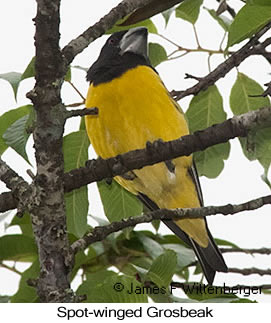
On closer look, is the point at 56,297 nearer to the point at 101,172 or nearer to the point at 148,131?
the point at 101,172

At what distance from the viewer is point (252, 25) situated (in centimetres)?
256

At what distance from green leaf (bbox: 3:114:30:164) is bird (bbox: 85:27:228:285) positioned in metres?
0.63

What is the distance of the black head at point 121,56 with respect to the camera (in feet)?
11.9

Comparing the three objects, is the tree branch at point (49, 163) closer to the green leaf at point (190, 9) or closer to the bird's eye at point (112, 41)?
the green leaf at point (190, 9)

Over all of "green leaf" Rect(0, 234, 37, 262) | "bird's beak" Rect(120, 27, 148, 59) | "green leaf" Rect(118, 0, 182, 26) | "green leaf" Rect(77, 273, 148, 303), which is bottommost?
"green leaf" Rect(77, 273, 148, 303)

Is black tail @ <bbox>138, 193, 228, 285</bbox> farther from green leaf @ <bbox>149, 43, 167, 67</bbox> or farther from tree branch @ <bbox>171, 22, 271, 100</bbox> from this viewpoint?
tree branch @ <bbox>171, 22, 271, 100</bbox>

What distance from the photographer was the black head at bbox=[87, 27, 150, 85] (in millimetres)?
3641

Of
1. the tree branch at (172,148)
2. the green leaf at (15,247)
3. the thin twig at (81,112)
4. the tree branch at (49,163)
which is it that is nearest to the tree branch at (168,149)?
the tree branch at (172,148)

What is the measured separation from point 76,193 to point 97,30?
2.75 feet

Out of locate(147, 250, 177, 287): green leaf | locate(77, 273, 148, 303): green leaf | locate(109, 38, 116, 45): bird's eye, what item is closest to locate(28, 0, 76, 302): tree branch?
locate(77, 273, 148, 303): green leaf

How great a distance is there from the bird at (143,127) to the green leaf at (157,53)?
22 centimetres

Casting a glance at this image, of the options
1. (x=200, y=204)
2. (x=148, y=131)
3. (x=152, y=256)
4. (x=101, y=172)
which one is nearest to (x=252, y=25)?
(x=101, y=172)

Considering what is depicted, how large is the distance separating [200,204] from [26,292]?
133cm

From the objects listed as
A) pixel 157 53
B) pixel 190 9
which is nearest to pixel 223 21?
pixel 190 9
